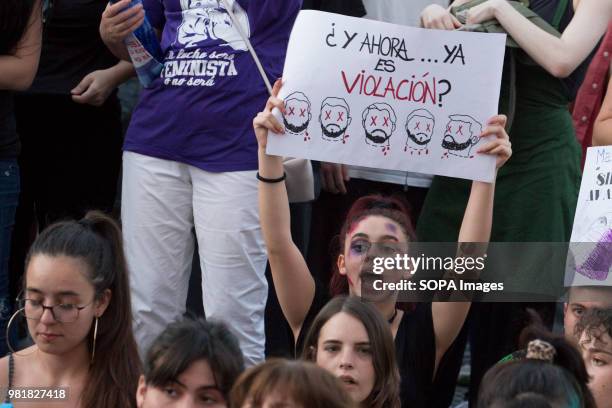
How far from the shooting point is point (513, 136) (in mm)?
5105

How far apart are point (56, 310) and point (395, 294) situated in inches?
45.0

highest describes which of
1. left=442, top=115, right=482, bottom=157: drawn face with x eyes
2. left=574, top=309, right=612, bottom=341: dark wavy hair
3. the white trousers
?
left=442, top=115, right=482, bottom=157: drawn face with x eyes

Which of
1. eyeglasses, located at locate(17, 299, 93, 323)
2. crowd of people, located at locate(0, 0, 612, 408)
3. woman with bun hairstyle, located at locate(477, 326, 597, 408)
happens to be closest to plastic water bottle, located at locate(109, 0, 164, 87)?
crowd of people, located at locate(0, 0, 612, 408)

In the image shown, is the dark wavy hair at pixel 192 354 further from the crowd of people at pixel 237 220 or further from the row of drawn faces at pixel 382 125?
the row of drawn faces at pixel 382 125

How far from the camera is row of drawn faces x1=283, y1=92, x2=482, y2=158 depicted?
4.62 metres

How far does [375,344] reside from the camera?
429 centimetres

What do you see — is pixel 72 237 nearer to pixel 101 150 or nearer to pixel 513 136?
pixel 101 150

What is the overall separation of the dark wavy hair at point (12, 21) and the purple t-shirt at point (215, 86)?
0.57m

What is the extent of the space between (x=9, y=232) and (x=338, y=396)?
2.08 m

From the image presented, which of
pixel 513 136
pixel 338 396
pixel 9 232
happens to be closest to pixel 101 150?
pixel 9 232

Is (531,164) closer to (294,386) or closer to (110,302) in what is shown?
(110,302)

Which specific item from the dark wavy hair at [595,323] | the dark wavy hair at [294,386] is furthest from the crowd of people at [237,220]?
the dark wavy hair at [294,386]

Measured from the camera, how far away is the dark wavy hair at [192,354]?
401 centimetres

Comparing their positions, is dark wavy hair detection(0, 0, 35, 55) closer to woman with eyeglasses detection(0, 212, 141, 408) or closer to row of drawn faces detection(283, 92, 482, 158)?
woman with eyeglasses detection(0, 212, 141, 408)
